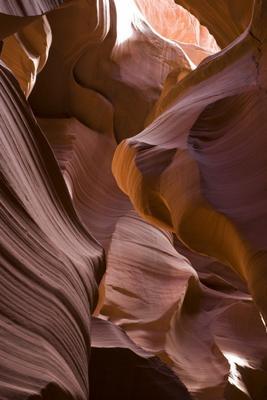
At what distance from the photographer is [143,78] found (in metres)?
4.29

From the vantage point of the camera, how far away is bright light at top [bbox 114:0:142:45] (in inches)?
165

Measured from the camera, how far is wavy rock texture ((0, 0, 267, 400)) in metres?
1.61

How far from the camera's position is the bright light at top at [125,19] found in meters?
4.18

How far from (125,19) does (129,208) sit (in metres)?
1.25

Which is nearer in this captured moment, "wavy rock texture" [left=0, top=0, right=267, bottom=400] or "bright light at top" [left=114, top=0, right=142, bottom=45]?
"wavy rock texture" [left=0, top=0, right=267, bottom=400]

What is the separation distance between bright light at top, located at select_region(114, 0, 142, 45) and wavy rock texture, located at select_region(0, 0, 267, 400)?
0.05 ft

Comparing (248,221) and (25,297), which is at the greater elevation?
(25,297)

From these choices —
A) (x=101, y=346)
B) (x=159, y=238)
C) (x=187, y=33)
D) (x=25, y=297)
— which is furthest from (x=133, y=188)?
(x=187, y=33)

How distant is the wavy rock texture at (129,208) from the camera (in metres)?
1.61

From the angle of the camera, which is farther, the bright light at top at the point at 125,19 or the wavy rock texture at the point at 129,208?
the bright light at top at the point at 125,19

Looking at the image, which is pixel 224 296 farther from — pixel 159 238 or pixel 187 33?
pixel 187 33

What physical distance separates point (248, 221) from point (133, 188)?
0.57 m

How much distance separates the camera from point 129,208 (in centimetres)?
377

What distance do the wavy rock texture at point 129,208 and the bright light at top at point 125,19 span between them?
0.05 ft
